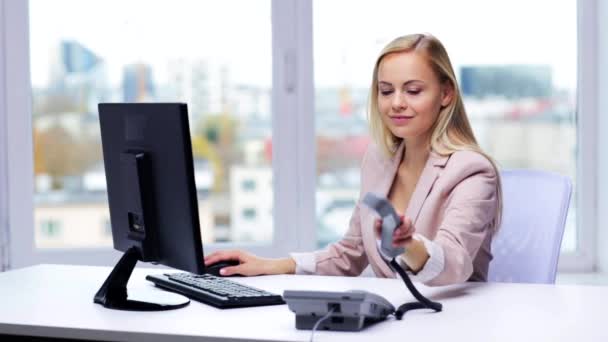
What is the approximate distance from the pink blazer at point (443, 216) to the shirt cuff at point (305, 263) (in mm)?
18

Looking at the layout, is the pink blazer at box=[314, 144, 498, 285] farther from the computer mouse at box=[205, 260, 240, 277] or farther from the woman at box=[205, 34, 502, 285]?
the computer mouse at box=[205, 260, 240, 277]

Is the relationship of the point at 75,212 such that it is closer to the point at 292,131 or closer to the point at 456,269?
the point at 292,131

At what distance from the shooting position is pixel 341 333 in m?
1.67

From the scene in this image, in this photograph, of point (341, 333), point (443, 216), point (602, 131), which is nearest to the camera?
point (341, 333)

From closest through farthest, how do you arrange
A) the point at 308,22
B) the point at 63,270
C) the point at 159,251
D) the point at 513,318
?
1. the point at 513,318
2. the point at 159,251
3. the point at 63,270
4. the point at 308,22

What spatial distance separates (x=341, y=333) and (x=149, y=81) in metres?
2.24

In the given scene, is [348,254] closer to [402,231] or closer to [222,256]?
[222,256]

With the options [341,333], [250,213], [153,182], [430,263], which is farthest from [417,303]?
[250,213]

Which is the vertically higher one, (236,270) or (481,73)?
(481,73)

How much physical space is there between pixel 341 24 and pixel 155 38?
2.45 feet

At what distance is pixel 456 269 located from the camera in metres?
2.02

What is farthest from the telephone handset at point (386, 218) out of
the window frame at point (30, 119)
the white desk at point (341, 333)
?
the window frame at point (30, 119)

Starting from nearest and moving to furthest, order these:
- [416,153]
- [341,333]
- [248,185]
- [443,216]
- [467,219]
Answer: [341,333]
[467,219]
[443,216]
[416,153]
[248,185]

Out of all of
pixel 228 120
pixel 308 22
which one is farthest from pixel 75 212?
pixel 308 22
